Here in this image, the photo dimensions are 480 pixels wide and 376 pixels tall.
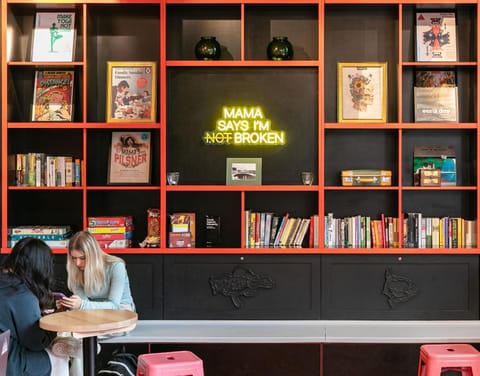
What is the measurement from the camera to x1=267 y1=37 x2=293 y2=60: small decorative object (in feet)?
20.0

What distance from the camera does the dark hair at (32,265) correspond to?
4398mm

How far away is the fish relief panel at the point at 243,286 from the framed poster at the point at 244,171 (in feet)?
2.03

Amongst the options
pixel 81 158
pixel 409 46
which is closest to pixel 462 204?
pixel 409 46

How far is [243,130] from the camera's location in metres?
6.26

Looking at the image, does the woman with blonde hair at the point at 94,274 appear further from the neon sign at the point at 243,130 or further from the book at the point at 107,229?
the neon sign at the point at 243,130

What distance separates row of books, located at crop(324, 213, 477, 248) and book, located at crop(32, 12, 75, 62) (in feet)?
8.25

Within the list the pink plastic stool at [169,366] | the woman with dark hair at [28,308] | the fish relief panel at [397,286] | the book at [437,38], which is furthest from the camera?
the book at [437,38]

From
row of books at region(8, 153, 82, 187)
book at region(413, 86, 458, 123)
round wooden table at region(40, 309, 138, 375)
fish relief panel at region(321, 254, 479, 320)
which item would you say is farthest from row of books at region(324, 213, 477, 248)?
round wooden table at region(40, 309, 138, 375)

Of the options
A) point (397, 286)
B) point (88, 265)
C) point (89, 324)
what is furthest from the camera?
point (397, 286)

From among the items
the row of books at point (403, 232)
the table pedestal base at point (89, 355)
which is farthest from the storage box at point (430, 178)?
the table pedestal base at point (89, 355)

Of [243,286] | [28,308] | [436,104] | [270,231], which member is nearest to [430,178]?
[436,104]

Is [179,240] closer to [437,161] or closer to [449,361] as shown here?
[437,161]

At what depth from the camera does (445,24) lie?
20.3ft

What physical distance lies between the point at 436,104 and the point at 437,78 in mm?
231
